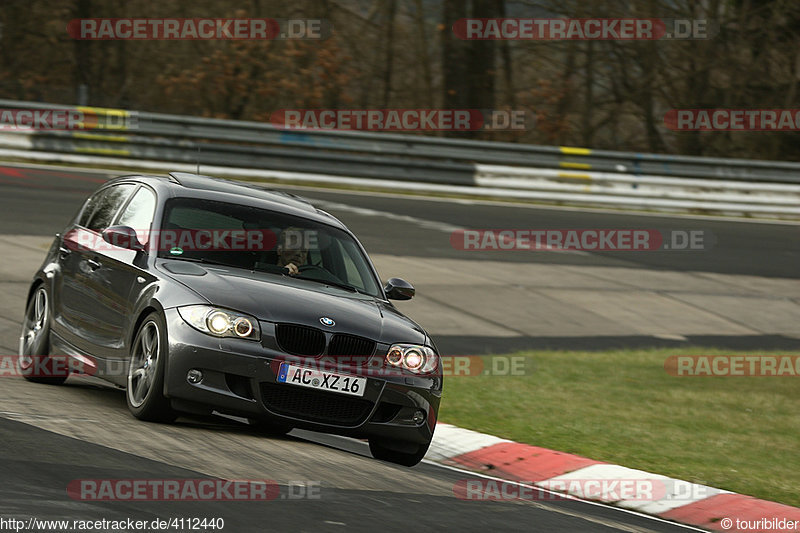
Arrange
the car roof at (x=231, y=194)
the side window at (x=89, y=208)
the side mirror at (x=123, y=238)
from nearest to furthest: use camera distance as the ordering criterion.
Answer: the side mirror at (x=123, y=238) < the car roof at (x=231, y=194) < the side window at (x=89, y=208)

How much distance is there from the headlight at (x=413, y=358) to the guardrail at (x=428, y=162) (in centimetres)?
1480

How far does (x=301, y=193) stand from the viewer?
21359 mm

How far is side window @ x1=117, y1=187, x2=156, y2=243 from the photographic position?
8.14m

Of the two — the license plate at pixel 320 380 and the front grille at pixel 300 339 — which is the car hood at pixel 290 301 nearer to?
the front grille at pixel 300 339

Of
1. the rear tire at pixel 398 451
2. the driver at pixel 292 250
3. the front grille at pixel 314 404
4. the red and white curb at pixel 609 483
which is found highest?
the driver at pixel 292 250

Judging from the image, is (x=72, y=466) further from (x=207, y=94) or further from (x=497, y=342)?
(x=207, y=94)

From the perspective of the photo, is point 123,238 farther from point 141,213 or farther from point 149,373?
point 149,373

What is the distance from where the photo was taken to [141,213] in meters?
8.36

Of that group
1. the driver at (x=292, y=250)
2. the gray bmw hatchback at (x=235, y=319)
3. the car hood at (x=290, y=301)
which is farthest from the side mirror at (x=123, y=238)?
the driver at (x=292, y=250)

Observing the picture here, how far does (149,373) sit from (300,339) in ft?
3.01

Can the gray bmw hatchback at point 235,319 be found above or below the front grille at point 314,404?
above

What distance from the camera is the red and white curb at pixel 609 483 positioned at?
23.0ft

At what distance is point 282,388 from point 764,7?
26291mm

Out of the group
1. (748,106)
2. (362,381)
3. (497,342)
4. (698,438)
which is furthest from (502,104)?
(362,381)
